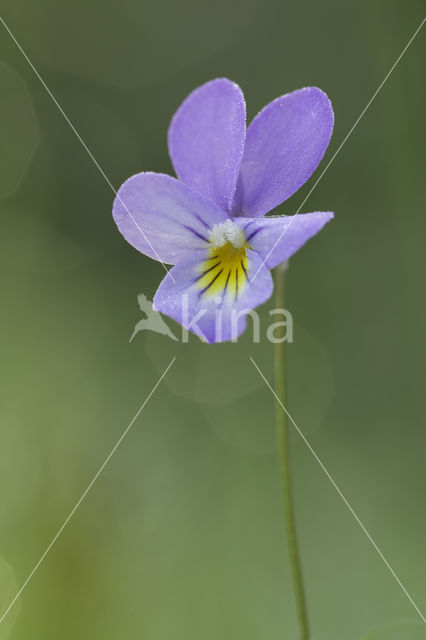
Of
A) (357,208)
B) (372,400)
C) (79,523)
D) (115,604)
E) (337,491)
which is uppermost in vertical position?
(357,208)

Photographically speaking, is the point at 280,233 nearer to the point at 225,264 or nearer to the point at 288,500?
the point at 225,264

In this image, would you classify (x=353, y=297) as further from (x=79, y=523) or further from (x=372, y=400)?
(x=79, y=523)

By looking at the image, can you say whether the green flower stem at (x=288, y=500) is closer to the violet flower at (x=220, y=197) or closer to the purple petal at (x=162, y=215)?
the violet flower at (x=220, y=197)

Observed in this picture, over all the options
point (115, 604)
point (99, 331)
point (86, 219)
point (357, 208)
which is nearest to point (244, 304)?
point (115, 604)

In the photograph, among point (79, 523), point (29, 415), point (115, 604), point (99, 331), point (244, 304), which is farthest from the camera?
point (99, 331)

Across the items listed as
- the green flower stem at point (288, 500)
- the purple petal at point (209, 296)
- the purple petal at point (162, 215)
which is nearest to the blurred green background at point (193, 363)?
the green flower stem at point (288, 500)

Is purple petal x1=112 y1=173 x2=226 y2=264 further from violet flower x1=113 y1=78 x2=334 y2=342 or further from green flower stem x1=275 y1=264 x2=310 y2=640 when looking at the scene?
green flower stem x1=275 y1=264 x2=310 y2=640

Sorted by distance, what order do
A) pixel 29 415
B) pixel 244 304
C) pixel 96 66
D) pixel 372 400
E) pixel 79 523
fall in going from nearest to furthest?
pixel 244 304 < pixel 79 523 < pixel 29 415 < pixel 372 400 < pixel 96 66

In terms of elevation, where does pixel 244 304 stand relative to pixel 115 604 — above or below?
above
